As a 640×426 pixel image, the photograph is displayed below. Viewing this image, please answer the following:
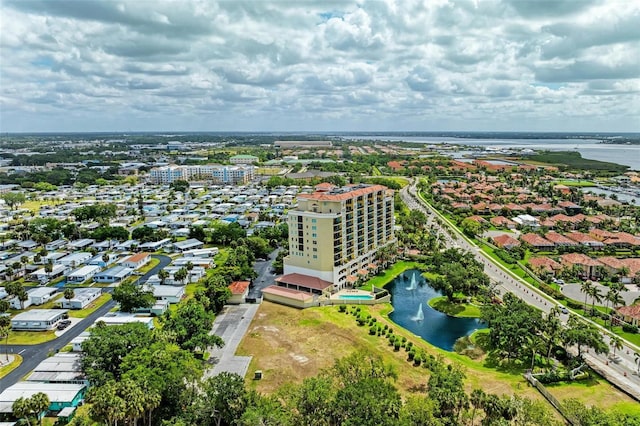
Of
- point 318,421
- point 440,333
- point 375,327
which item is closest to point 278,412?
point 318,421

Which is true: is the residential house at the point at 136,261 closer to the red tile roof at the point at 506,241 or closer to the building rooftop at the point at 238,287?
the building rooftop at the point at 238,287

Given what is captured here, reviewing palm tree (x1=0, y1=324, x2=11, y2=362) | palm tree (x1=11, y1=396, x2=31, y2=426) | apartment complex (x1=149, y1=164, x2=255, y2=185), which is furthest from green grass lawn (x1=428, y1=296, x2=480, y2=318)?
apartment complex (x1=149, y1=164, x2=255, y2=185)

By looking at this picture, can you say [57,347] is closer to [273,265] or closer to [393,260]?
[273,265]

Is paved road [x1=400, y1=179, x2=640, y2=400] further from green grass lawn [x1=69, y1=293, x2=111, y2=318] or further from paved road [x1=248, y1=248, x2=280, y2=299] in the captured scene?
green grass lawn [x1=69, y1=293, x2=111, y2=318]

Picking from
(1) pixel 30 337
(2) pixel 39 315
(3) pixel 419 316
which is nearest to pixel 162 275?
(2) pixel 39 315

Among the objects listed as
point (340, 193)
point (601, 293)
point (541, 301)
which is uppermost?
point (340, 193)

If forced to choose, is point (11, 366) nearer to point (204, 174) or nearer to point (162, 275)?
point (162, 275)

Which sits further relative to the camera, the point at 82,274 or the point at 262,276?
the point at 262,276
